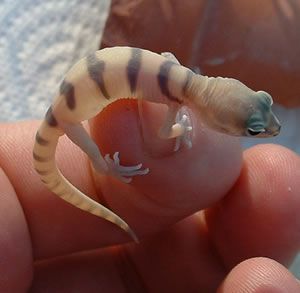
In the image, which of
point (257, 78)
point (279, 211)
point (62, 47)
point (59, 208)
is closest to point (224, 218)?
point (279, 211)

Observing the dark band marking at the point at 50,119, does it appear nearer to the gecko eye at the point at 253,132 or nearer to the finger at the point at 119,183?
the finger at the point at 119,183

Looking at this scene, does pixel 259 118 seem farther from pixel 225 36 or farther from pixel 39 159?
pixel 225 36

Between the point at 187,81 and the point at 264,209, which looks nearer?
the point at 187,81

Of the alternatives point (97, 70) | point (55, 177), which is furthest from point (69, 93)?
point (55, 177)

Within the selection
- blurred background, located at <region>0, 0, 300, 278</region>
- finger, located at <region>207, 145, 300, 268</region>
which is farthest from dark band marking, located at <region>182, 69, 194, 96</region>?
blurred background, located at <region>0, 0, 300, 278</region>

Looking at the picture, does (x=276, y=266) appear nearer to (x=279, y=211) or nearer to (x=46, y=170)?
(x=279, y=211)

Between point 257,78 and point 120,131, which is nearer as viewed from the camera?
point 120,131
